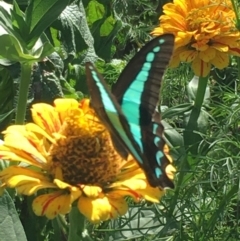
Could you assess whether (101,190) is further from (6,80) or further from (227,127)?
(6,80)

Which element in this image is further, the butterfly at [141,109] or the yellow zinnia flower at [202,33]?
the yellow zinnia flower at [202,33]

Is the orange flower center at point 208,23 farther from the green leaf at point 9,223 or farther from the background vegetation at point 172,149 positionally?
the green leaf at point 9,223

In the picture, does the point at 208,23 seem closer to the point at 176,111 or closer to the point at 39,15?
the point at 176,111

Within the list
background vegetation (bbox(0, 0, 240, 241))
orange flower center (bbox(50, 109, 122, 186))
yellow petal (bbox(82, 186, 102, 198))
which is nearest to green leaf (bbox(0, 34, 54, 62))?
background vegetation (bbox(0, 0, 240, 241))

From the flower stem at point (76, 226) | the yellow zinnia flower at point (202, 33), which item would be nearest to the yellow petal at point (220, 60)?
the yellow zinnia flower at point (202, 33)

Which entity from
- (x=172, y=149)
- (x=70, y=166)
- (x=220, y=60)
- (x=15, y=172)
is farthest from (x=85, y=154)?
(x=220, y=60)

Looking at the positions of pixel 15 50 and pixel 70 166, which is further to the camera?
pixel 15 50

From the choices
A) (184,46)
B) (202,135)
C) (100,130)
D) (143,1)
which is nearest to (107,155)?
(100,130)
